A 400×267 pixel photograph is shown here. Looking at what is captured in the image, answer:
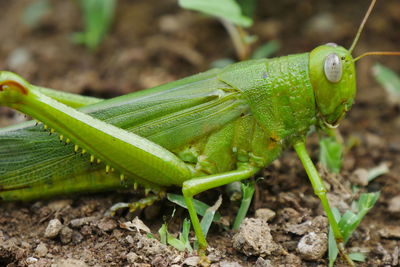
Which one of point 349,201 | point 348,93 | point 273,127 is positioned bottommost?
point 349,201

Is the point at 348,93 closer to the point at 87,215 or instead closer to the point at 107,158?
the point at 107,158

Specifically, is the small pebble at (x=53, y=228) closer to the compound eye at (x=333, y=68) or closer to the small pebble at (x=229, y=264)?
the small pebble at (x=229, y=264)

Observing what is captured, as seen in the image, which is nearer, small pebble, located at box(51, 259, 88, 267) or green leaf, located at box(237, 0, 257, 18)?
small pebble, located at box(51, 259, 88, 267)

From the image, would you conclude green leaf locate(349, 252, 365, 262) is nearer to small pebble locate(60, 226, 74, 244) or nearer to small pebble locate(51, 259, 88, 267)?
small pebble locate(51, 259, 88, 267)

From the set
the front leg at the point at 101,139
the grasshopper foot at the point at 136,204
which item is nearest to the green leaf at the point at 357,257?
the front leg at the point at 101,139

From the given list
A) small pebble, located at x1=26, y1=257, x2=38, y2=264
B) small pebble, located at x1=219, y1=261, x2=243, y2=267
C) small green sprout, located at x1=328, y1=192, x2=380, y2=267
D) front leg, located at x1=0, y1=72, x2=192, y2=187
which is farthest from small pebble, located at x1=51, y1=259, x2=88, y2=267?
small green sprout, located at x1=328, y1=192, x2=380, y2=267

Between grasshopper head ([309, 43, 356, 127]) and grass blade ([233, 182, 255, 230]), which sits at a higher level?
grasshopper head ([309, 43, 356, 127])

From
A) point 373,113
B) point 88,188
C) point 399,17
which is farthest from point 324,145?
point 399,17

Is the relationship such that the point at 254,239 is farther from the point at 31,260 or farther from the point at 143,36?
the point at 143,36
